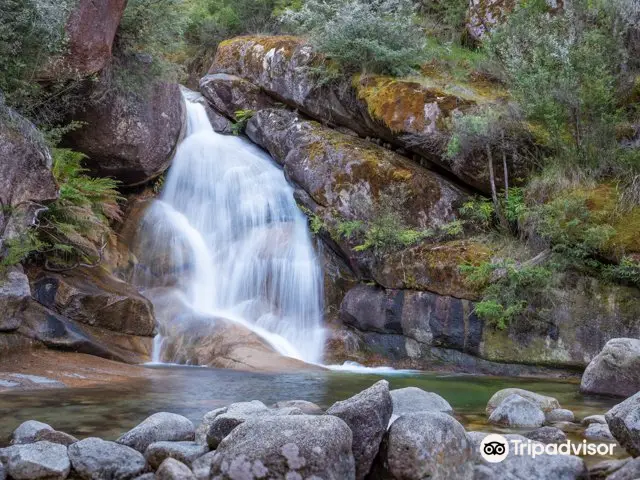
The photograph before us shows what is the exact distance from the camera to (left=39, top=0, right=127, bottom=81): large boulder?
1072cm

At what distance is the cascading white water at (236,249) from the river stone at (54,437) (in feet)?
20.4

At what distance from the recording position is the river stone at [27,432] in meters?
4.88

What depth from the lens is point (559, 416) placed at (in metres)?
6.32

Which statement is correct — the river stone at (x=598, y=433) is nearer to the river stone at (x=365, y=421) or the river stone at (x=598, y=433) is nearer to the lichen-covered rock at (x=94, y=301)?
the river stone at (x=365, y=421)

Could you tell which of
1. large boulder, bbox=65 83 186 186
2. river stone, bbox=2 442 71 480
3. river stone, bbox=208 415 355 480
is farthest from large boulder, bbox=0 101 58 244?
river stone, bbox=208 415 355 480

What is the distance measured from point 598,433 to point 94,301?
26.8 feet

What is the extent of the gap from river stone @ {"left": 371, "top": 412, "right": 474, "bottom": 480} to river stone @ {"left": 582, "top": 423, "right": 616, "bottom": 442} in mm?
1709

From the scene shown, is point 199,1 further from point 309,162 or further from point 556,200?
point 556,200

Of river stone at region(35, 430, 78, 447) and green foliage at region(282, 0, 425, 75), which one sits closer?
river stone at region(35, 430, 78, 447)

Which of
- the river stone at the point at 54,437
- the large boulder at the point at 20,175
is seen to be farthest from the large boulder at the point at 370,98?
the river stone at the point at 54,437

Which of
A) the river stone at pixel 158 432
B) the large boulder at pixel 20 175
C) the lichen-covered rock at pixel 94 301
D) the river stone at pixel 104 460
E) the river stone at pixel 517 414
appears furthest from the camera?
the lichen-covered rock at pixel 94 301

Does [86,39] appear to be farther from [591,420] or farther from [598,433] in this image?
[598,433]

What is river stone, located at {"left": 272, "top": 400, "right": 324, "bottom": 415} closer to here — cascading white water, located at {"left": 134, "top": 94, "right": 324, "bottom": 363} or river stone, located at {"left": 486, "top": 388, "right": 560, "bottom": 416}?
river stone, located at {"left": 486, "top": 388, "right": 560, "bottom": 416}

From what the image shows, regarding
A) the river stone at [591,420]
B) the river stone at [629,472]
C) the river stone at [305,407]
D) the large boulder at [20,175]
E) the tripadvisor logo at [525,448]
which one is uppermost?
the large boulder at [20,175]
